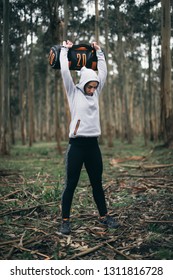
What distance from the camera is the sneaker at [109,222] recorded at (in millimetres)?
3940

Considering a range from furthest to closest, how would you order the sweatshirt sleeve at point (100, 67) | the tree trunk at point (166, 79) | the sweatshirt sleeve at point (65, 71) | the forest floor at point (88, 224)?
the tree trunk at point (166, 79) < the sweatshirt sleeve at point (100, 67) < the sweatshirt sleeve at point (65, 71) < the forest floor at point (88, 224)

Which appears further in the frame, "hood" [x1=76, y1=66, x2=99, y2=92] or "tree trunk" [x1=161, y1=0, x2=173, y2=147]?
"tree trunk" [x1=161, y1=0, x2=173, y2=147]

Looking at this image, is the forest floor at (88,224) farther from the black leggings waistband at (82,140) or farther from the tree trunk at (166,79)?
the tree trunk at (166,79)

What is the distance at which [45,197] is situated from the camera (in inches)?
211

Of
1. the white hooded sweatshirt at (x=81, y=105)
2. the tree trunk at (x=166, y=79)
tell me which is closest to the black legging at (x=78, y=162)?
the white hooded sweatshirt at (x=81, y=105)

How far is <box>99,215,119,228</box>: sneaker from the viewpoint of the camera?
12.9 feet

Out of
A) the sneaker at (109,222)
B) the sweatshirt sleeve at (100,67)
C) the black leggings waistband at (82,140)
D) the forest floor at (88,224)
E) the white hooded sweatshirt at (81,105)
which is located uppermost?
the sweatshirt sleeve at (100,67)

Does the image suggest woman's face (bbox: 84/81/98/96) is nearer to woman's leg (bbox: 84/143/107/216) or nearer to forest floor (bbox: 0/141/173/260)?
woman's leg (bbox: 84/143/107/216)

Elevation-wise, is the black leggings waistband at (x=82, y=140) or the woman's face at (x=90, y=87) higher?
the woman's face at (x=90, y=87)

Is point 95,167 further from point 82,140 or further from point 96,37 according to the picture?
point 96,37

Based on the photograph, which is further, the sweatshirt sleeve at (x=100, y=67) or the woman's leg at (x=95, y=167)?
the sweatshirt sleeve at (x=100, y=67)

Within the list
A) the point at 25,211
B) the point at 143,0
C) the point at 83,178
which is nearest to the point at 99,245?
the point at 25,211

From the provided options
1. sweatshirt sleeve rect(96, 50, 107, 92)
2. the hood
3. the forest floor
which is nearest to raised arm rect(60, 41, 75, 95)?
the hood
